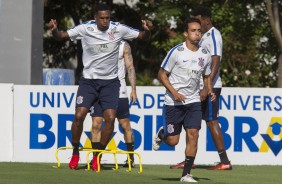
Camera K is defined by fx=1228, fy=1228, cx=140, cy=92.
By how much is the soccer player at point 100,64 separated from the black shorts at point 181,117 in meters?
0.99

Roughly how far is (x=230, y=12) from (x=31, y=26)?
31.7ft

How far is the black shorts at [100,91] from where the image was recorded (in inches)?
622

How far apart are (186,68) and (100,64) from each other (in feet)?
4.54

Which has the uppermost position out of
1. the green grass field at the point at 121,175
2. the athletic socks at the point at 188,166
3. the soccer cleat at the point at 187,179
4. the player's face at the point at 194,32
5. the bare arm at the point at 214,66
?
the player's face at the point at 194,32

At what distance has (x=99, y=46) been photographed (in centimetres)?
1570

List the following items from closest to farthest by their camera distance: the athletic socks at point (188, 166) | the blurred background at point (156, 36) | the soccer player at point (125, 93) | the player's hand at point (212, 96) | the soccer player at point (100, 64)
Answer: the athletic socks at point (188, 166)
the player's hand at point (212, 96)
the soccer player at point (100, 64)
the soccer player at point (125, 93)
the blurred background at point (156, 36)

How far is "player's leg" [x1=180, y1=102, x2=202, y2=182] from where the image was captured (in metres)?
14.2

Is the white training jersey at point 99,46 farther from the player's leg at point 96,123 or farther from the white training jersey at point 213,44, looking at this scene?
the white training jersey at point 213,44

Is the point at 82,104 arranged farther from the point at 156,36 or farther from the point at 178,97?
the point at 156,36

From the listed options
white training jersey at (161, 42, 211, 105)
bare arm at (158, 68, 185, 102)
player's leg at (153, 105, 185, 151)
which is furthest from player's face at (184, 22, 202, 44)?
player's leg at (153, 105, 185, 151)

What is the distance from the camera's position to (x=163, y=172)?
1634cm

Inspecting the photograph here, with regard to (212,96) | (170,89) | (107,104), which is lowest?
(107,104)

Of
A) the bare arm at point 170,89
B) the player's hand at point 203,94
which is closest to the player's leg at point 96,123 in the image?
the player's hand at point 203,94

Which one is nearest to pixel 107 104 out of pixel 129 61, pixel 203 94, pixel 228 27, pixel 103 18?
pixel 103 18
